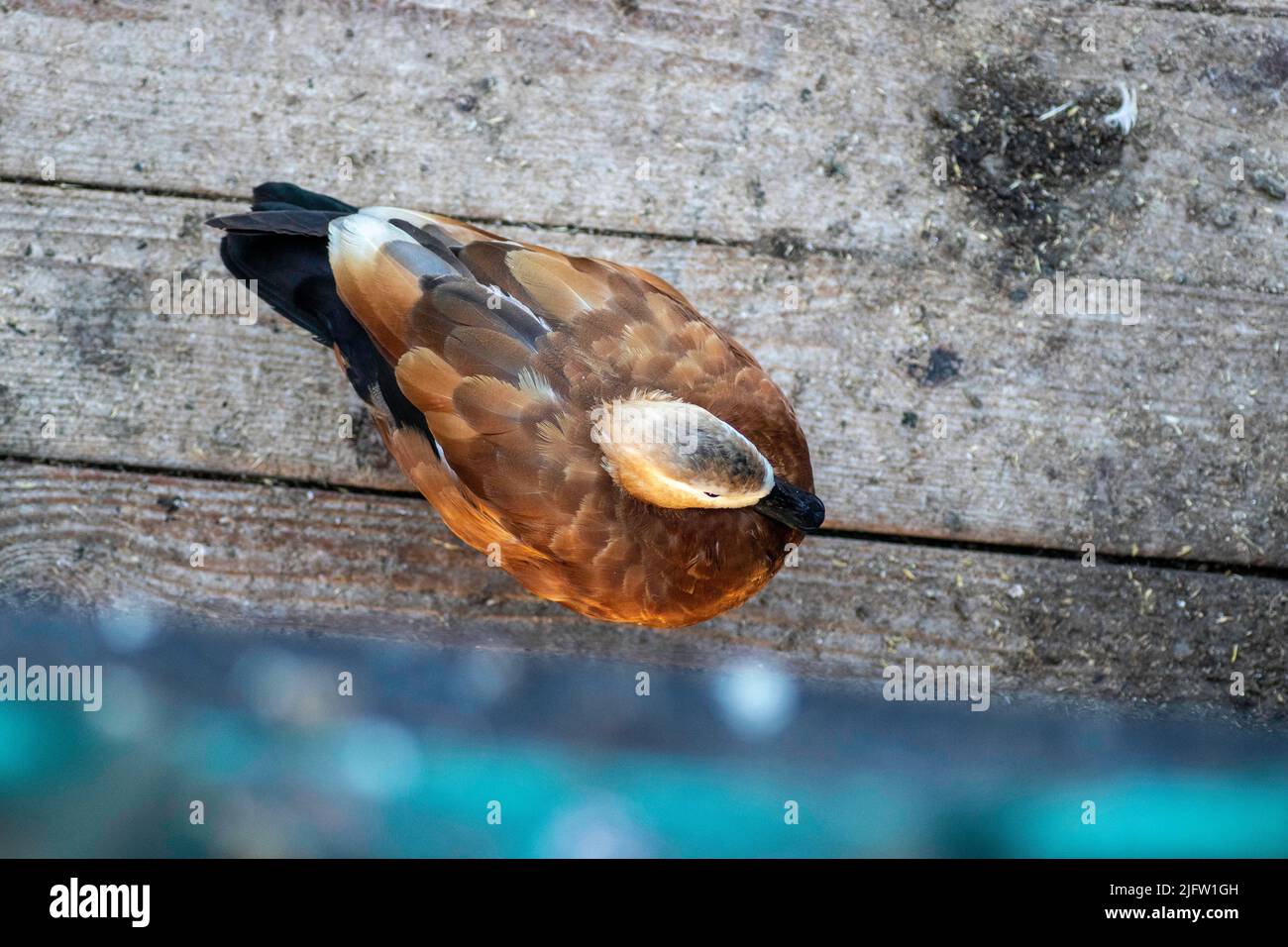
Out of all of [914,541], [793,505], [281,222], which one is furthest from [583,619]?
[281,222]

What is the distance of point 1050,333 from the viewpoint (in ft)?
7.59

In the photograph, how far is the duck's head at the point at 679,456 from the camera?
178 cm

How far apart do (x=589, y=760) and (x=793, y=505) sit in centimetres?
84

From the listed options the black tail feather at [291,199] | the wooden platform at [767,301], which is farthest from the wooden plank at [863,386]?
the black tail feather at [291,199]

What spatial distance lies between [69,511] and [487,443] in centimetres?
112

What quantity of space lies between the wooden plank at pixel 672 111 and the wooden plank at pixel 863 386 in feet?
0.34

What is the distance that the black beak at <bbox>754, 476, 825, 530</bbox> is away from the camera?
188 centimetres

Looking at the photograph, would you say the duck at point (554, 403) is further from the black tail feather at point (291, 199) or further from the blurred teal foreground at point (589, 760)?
the blurred teal foreground at point (589, 760)

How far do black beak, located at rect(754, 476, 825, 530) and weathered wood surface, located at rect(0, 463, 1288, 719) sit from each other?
39 cm

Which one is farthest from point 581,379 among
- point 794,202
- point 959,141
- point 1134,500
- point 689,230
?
point 1134,500

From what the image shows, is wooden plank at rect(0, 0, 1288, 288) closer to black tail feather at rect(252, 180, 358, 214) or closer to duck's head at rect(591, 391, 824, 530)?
black tail feather at rect(252, 180, 358, 214)

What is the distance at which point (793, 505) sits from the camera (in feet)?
6.18

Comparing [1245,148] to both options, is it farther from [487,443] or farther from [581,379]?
[487,443]

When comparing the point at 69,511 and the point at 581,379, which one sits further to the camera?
the point at 69,511
